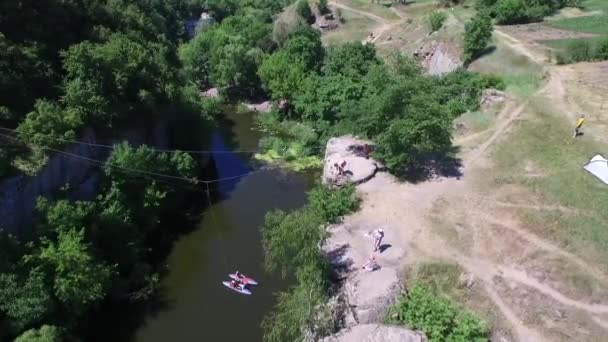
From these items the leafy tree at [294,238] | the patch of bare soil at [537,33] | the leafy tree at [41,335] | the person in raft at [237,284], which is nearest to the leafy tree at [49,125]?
the leafy tree at [41,335]

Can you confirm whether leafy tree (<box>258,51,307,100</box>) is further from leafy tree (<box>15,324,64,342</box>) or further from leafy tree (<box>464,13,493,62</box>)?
leafy tree (<box>15,324,64,342</box>)

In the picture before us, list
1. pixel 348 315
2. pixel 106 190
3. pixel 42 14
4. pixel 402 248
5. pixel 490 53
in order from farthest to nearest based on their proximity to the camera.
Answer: pixel 490 53, pixel 42 14, pixel 106 190, pixel 402 248, pixel 348 315

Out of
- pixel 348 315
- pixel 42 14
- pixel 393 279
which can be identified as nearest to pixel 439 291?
pixel 393 279

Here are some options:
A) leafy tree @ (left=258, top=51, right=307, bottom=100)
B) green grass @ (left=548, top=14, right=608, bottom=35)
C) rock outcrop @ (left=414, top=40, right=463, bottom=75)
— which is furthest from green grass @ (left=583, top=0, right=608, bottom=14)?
leafy tree @ (left=258, top=51, right=307, bottom=100)

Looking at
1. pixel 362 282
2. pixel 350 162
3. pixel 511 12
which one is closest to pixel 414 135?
pixel 350 162

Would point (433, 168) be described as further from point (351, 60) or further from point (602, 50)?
point (602, 50)

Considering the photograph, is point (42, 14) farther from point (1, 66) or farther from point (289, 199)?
point (289, 199)
